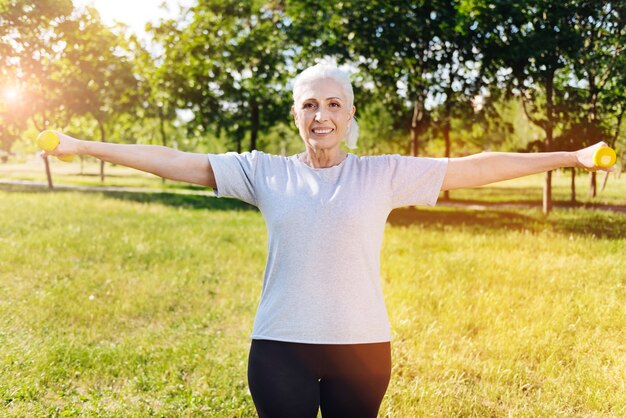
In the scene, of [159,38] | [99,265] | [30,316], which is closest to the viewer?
[30,316]

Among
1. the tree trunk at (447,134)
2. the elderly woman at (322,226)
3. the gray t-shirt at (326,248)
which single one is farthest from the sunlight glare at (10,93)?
the tree trunk at (447,134)

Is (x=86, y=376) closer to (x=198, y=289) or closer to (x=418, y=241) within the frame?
(x=198, y=289)

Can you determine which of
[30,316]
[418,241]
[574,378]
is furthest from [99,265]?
[574,378]

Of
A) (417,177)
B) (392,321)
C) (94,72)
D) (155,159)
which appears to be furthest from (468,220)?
(155,159)

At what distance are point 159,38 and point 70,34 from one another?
15217 millimetres

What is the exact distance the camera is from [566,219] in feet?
28.3

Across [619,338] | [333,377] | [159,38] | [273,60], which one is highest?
[159,38]

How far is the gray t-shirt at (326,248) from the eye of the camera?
2.48 meters

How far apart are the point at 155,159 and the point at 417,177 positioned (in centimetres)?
128

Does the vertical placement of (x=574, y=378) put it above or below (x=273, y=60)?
below

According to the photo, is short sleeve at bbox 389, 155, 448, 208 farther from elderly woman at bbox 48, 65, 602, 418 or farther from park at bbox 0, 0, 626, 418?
park at bbox 0, 0, 626, 418

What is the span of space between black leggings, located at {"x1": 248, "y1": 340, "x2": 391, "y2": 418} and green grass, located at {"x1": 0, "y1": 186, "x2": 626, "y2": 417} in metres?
1.97

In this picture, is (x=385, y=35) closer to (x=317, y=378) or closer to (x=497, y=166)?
(x=497, y=166)

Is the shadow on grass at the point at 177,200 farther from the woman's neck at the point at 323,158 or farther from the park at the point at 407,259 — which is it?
the woman's neck at the point at 323,158
